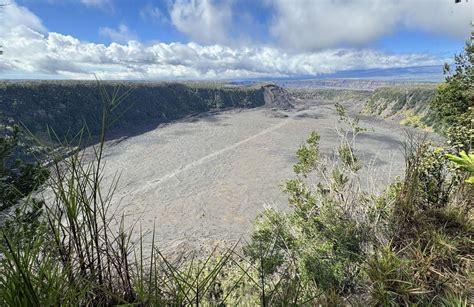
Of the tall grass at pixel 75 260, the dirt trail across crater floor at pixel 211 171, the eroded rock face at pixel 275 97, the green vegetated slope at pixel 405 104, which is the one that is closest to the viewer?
the tall grass at pixel 75 260

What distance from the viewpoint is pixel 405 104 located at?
73312 millimetres

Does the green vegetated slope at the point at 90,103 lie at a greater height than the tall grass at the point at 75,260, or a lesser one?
lesser

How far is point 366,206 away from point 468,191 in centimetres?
236

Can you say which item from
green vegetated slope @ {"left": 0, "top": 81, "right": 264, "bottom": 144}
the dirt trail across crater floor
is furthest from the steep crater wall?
the dirt trail across crater floor

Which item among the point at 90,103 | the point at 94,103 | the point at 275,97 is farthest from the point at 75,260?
the point at 275,97

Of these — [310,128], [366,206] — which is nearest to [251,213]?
[366,206]

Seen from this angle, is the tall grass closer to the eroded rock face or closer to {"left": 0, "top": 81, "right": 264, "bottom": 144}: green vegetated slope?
{"left": 0, "top": 81, "right": 264, "bottom": 144}: green vegetated slope

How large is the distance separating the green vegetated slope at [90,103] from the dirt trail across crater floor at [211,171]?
6857mm

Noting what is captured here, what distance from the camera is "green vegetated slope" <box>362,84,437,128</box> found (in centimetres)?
6381

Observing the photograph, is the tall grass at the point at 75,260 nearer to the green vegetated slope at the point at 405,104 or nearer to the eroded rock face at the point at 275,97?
the green vegetated slope at the point at 405,104

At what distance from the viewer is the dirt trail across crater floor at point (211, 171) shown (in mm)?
22156

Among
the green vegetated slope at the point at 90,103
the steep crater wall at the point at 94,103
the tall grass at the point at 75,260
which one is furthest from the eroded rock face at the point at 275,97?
the tall grass at the point at 75,260

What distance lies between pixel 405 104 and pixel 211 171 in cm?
5711

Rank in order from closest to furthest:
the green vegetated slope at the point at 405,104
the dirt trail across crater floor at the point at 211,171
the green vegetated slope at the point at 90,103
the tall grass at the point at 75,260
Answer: the tall grass at the point at 75,260 < the dirt trail across crater floor at the point at 211,171 < the green vegetated slope at the point at 90,103 < the green vegetated slope at the point at 405,104
